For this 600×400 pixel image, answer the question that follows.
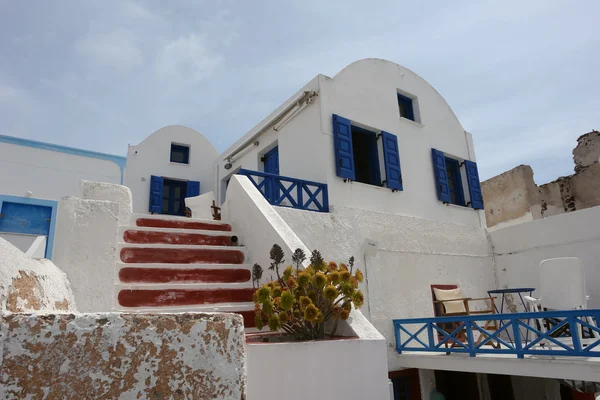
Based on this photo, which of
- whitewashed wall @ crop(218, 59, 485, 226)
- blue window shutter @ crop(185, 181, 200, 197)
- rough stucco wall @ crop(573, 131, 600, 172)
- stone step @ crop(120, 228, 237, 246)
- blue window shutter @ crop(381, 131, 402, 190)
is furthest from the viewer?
rough stucco wall @ crop(573, 131, 600, 172)

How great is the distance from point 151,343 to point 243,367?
30cm

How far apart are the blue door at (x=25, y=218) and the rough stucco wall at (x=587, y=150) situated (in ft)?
62.2

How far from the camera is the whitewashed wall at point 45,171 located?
10883 millimetres

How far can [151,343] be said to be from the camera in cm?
117

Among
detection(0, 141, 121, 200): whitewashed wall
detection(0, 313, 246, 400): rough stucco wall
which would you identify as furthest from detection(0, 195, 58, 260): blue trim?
detection(0, 313, 246, 400): rough stucco wall

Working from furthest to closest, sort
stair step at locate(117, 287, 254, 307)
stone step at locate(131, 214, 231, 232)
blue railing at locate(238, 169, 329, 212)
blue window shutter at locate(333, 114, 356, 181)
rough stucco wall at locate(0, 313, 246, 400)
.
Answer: blue window shutter at locate(333, 114, 356, 181)
blue railing at locate(238, 169, 329, 212)
stone step at locate(131, 214, 231, 232)
stair step at locate(117, 287, 254, 307)
rough stucco wall at locate(0, 313, 246, 400)

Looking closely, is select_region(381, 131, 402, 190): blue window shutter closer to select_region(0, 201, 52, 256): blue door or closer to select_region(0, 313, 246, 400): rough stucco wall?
select_region(0, 313, 246, 400): rough stucco wall

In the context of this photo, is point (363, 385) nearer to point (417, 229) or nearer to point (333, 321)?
point (333, 321)

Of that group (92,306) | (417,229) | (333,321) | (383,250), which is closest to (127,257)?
(92,306)

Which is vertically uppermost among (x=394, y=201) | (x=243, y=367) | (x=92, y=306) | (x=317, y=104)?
(x=317, y=104)

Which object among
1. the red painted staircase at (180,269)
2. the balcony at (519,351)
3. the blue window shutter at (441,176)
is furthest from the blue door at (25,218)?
the blue window shutter at (441,176)

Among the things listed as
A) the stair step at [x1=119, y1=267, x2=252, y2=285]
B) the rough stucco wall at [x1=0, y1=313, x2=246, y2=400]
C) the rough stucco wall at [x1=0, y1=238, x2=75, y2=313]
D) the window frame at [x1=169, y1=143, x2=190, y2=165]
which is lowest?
the rough stucco wall at [x1=0, y1=313, x2=246, y2=400]

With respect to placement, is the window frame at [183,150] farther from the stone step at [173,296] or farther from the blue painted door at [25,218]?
the stone step at [173,296]

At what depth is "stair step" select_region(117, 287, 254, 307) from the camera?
412 centimetres
